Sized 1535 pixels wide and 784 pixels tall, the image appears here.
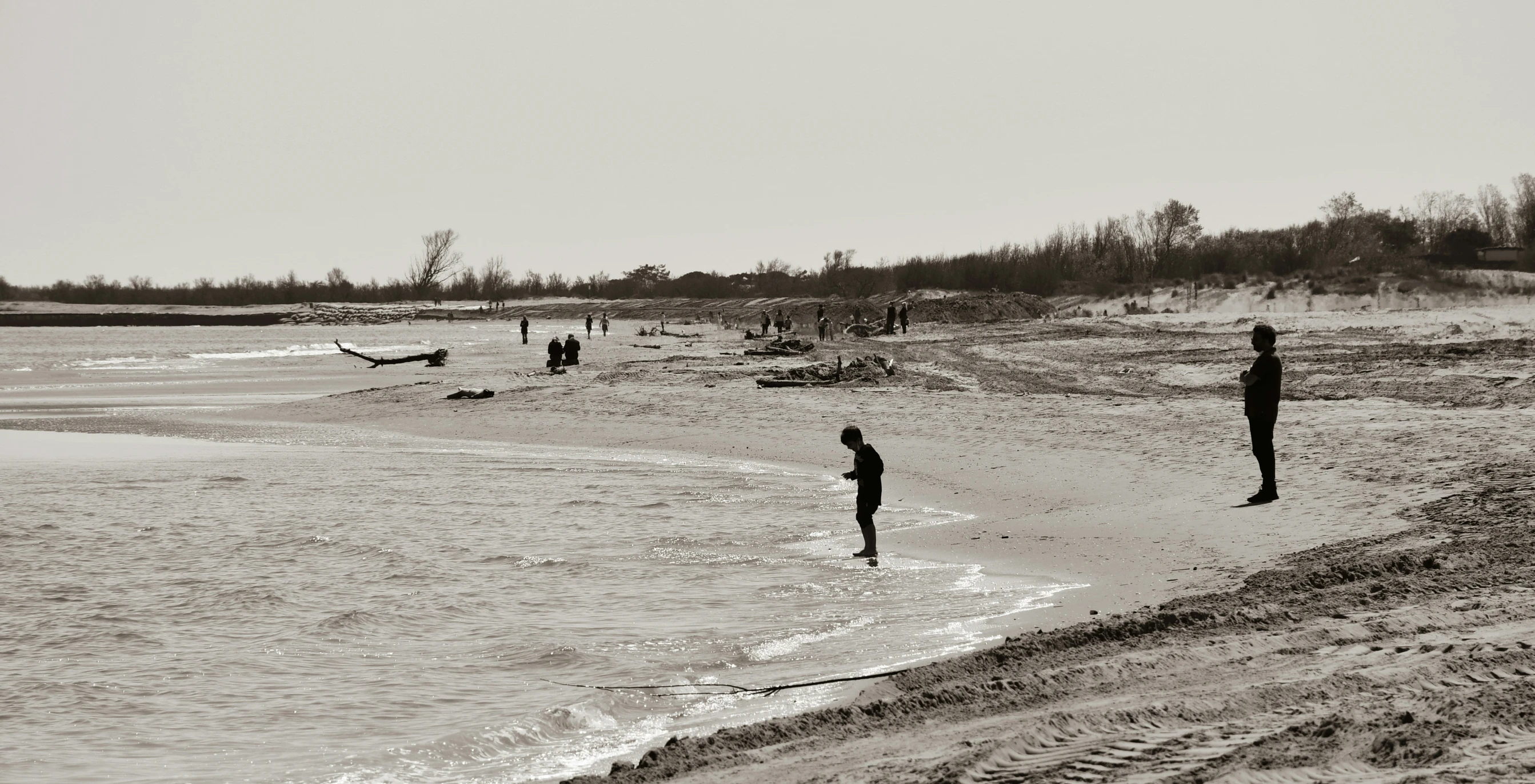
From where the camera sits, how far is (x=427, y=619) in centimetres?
777

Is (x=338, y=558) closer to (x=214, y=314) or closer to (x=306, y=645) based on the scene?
(x=306, y=645)

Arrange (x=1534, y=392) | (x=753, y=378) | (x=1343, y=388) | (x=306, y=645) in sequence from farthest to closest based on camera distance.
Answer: (x=753, y=378) → (x=1343, y=388) → (x=1534, y=392) → (x=306, y=645)

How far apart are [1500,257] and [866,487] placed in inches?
2765

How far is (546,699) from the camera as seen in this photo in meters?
6.00

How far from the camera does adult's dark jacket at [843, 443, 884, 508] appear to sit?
936cm

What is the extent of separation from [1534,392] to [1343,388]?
4140 millimetres

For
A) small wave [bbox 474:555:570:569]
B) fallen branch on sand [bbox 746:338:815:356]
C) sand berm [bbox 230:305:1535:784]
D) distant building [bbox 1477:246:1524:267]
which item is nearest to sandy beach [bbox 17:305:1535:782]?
sand berm [bbox 230:305:1535:784]

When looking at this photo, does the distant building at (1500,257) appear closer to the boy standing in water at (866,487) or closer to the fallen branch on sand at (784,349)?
the fallen branch on sand at (784,349)

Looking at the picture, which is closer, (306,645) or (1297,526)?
(306,645)

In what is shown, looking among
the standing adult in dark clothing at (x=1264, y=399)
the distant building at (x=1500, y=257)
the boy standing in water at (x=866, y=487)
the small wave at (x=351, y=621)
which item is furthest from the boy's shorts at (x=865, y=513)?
the distant building at (x=1500, y=257)

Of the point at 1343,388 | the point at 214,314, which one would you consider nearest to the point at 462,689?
the point at 1343,388

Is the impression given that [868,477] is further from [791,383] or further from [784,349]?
[784,349]

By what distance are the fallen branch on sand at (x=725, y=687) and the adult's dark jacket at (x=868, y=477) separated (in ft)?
11.0

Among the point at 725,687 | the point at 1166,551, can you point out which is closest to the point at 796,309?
the point at 1166,551
